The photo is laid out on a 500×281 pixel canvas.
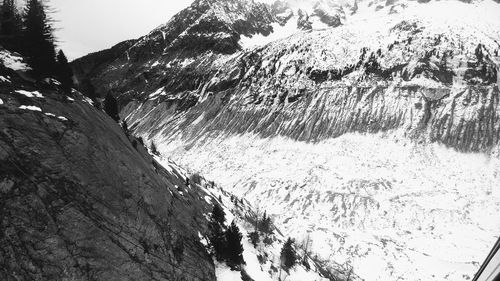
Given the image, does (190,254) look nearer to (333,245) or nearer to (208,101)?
(333,245)

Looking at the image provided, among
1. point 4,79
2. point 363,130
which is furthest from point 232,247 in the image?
point 363,130

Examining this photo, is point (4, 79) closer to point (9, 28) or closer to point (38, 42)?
point (38, 42)

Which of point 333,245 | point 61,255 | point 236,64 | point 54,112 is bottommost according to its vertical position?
point 333,245

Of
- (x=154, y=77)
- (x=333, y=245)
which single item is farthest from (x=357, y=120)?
(x=154, y=77)

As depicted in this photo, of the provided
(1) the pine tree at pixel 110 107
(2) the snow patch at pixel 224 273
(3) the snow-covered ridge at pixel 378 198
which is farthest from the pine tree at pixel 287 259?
(1) the pine tree at pixel 110 107

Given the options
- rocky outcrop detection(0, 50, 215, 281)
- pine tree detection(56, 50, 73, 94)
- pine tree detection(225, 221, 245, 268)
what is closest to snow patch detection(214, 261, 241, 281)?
pine tree detection(225, 221, 245, 268)
